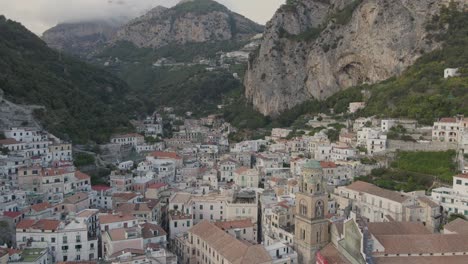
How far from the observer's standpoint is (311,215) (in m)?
31.1

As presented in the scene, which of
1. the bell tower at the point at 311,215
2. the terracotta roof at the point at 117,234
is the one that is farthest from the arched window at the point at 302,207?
the terracotta roof at the point at 117,234

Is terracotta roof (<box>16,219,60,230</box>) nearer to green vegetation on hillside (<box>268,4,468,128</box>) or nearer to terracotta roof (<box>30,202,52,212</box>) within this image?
terracotta roof (<box>30,202,52,212</box>)

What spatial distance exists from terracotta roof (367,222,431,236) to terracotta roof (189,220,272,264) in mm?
7928

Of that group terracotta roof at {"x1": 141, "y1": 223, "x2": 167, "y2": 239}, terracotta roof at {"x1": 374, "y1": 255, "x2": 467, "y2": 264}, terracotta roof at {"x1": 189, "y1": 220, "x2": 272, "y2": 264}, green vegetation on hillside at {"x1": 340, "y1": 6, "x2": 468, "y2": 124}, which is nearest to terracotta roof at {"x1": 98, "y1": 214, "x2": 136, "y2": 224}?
terracotta roof at {"x1": 141, "y1": 223, "x2": 167, "y2": 239}

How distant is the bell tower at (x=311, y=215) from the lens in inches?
1222

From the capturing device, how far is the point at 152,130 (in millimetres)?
84938

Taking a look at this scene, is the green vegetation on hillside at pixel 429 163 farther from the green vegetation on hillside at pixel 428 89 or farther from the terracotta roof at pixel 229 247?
the terracotta roof at pixel 229 247

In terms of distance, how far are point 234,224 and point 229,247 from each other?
5847mm

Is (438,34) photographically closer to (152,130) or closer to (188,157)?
(188,157)

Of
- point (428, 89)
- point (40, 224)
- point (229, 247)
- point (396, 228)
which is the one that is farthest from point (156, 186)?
point (428, 89)

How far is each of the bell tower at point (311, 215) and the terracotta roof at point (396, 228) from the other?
3.23 metres

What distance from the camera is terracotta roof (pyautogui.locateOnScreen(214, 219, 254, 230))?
115 feet

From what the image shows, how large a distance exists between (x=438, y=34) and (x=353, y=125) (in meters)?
24.3

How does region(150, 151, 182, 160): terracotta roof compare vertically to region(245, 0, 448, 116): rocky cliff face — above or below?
below
